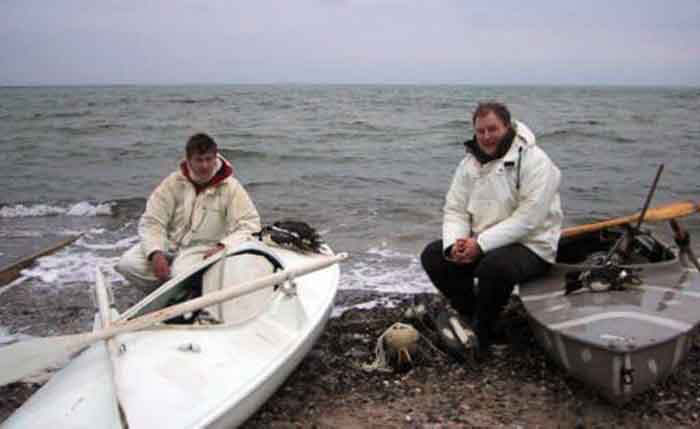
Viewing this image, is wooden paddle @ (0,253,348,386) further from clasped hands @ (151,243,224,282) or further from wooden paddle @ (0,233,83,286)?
wooden paddle @ (0,233,83,286)

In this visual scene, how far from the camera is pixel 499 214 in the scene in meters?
4.42

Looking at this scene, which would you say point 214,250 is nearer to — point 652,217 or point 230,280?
point 230,280

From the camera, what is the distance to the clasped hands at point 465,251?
431 cm

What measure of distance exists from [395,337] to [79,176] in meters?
13.4

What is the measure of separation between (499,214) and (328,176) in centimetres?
1119

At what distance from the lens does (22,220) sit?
1107cm

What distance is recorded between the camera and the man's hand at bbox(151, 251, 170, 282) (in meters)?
4.82

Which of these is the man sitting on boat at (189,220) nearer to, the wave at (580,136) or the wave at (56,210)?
the wave at (56,210)

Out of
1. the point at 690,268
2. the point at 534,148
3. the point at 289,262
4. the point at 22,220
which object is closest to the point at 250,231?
the point at 289,262

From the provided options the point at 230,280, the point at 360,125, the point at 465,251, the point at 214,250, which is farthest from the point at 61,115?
the point at 465,251

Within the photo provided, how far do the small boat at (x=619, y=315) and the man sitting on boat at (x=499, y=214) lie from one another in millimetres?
218

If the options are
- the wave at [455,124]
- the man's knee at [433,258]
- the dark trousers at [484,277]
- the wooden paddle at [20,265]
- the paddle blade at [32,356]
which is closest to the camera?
the paddle blade at [32,356]

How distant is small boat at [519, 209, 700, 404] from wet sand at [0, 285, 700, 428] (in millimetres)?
287

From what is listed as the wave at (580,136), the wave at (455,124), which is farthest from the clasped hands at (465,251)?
the wave at (455,124)
